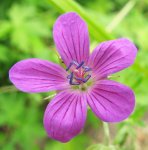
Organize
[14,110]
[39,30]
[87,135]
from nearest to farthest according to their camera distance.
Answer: [14,110] → [39,30] → [87,135]

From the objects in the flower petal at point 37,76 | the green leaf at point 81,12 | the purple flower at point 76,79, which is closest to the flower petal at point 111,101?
the purple flower at point 76,79

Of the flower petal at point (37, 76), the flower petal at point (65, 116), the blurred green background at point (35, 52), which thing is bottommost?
the blurred green background at point (35, 52)

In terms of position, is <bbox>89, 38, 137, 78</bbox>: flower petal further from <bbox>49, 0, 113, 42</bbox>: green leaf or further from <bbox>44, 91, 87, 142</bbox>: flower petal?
<bbox>49, 0, 113, 42</bbox>: green leaf

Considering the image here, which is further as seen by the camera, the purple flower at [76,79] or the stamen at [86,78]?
the stamen at [86,78]

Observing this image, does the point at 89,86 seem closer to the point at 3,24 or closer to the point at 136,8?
the point at 3,24

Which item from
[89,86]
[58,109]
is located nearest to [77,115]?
[58,109]

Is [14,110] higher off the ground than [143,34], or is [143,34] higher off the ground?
[143,34]

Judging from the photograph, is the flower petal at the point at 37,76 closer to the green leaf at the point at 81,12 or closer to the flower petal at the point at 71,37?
the flower petal at the point at 71,37
